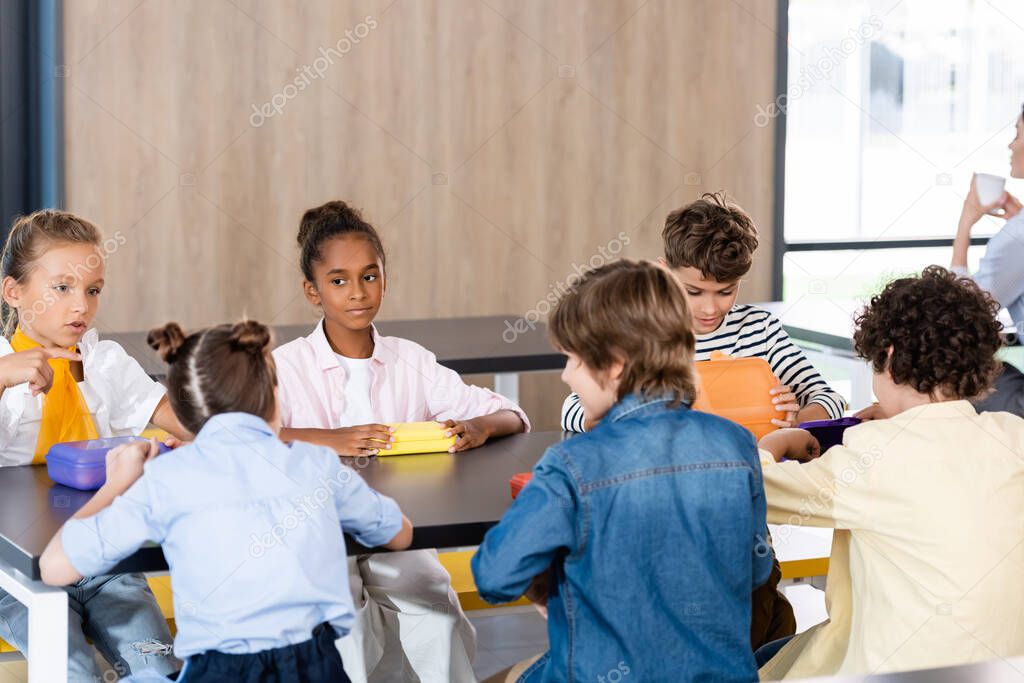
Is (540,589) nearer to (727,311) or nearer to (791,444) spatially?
(791,444)

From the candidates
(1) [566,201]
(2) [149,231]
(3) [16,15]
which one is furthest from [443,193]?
(3) [16,15]

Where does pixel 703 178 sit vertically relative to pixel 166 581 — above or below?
above

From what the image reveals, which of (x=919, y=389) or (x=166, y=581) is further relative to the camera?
(x=166, y=581)

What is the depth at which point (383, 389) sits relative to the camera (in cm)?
252

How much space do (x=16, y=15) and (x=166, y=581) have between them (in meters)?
2.57

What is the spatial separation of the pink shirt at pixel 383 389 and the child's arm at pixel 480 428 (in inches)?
1.4

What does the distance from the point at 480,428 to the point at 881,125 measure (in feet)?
13.6

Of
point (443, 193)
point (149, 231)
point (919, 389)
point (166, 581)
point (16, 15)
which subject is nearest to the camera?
point (919, 389)

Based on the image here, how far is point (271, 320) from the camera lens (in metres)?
5.07

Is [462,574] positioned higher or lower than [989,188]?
lower

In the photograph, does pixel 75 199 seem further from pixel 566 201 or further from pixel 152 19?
pixel 566 201

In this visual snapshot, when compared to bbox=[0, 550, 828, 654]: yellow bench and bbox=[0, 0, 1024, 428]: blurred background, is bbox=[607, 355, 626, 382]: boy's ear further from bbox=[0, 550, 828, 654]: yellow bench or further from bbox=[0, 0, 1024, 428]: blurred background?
bbox=[0, 0, 1024, 428]: blurred background

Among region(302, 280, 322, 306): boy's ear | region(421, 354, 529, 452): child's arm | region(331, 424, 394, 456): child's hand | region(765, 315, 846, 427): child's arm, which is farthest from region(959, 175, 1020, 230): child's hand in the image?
region(331, 424, 394, 456): child's hand

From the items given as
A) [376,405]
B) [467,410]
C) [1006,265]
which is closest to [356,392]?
[376,405]
